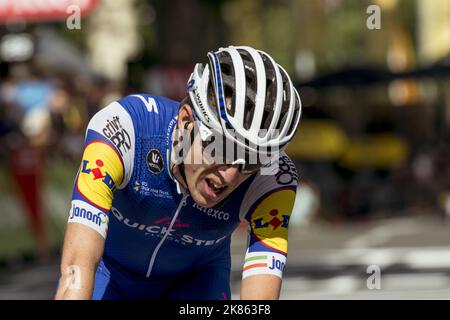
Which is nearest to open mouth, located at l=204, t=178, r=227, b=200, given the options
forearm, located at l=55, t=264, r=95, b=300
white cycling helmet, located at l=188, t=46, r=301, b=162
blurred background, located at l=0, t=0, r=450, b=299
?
white cycling helmet, located at l=188, t=46, r=301, b=162

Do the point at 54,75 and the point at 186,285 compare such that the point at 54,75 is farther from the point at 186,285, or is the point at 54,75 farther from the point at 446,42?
the point at 446,42

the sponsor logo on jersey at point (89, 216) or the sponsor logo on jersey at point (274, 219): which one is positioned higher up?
the sponsor logo on jersey at point (274, 219)

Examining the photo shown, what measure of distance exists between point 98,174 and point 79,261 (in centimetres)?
38

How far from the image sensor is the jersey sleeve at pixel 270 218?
14.4 feet

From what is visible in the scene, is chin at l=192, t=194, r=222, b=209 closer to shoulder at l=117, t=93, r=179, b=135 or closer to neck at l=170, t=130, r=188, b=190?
neck at l=170, t=130, r=188, b=190

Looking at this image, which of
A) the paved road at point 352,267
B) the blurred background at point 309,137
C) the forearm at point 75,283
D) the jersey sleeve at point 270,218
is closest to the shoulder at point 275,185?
the jersey sleeve at point 270,218

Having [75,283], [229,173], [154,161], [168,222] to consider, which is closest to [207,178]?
[229,173]

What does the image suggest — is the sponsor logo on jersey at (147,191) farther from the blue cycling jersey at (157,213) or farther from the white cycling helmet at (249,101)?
the white cycling helmet at (249,101)

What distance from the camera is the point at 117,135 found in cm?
429

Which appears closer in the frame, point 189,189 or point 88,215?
point 88,215

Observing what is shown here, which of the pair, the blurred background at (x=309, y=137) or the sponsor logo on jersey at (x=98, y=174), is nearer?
the sponsor logo on jersey at (x=98, y=174)

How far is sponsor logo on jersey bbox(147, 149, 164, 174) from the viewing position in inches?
179

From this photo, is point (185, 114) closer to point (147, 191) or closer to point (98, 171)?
point (147, 191)
